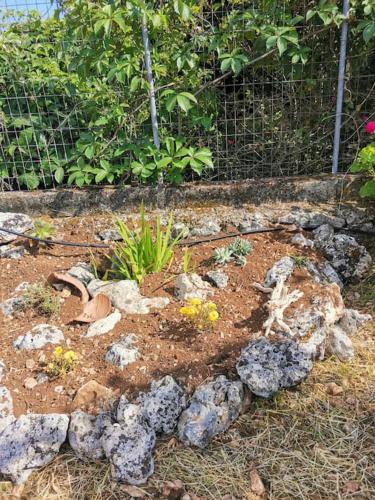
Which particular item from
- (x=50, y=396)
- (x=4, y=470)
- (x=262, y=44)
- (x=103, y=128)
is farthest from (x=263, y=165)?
(x=4, y=470)

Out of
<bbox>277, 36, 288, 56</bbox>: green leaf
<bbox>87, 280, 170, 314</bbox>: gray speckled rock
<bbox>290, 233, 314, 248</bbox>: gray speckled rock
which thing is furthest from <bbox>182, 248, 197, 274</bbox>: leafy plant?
<bbox>277, 36, 288, 56</bbox>: green leaf

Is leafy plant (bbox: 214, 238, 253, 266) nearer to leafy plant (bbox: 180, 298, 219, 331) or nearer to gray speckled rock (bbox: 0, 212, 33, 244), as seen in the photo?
leafy plant (bbox: 180, 298, 219, 331)

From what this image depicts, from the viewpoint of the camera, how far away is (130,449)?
5.69 ft

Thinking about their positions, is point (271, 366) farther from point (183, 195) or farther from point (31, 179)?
point (31, 179)

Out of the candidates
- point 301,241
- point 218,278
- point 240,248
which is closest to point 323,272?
point 301,241

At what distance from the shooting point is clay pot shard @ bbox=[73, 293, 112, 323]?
2368 millimetres

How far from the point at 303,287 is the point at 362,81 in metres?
1.87

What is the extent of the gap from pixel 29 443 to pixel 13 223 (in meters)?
1.84

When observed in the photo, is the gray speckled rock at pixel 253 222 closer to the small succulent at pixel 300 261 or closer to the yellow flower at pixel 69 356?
the small succulent at pixel 300 261

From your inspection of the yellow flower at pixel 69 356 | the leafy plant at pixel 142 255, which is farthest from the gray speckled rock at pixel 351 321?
the yellow flower at pixel 69 356

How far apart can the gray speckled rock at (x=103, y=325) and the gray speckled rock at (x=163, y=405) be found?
1.55ft

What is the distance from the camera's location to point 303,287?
7.93ft

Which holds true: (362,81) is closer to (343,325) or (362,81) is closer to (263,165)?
(263,165)

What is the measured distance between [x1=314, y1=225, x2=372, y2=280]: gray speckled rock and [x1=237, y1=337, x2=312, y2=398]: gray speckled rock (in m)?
0.93
